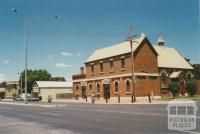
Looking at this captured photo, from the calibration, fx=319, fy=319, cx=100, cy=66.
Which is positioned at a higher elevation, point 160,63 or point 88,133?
point 160,63

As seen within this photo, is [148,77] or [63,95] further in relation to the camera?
[63,95]

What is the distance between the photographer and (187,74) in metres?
56.6

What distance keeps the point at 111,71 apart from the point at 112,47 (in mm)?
6301

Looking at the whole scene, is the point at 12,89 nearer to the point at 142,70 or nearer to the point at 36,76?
the point at 36,76

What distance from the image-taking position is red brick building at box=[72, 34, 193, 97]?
4978cm

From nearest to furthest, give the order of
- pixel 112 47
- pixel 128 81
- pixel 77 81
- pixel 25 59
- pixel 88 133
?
pixel 88 133 < pixel 25 59 < pixel 128 81 < pixel 112 47 < pixel 77 81

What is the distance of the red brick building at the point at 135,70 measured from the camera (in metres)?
49.8

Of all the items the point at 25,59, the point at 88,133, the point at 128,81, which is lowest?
the point at 88,133

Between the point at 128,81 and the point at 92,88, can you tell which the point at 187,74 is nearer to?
the point at 128,81

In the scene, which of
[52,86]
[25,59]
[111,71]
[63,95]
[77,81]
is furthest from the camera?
[52,86]

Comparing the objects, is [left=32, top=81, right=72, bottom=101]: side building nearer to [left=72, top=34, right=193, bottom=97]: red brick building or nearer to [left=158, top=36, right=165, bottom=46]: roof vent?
[left=72, top=34, right=193, bottom=97]: red brick building

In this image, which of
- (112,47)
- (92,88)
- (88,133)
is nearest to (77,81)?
(92,88)

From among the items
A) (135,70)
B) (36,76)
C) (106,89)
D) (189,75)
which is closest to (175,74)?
(189,75)

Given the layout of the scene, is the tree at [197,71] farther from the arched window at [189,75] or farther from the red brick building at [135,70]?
the arched window at [189,75]
